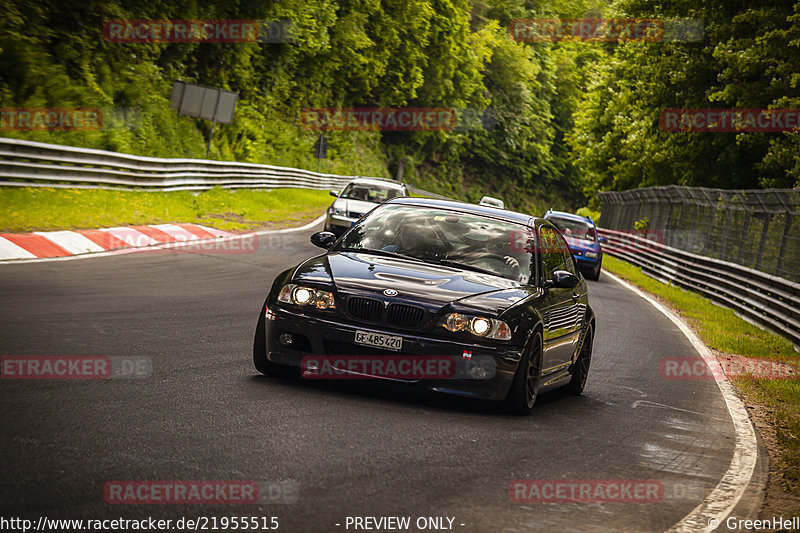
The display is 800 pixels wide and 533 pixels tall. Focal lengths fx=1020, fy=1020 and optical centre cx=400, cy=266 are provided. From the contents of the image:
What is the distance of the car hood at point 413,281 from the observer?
6914mm

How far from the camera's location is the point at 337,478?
195 inches

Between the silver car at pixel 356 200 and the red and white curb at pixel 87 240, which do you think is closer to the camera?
the red and white curb at pixel 87 240

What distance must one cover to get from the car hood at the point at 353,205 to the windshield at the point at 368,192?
25 cm

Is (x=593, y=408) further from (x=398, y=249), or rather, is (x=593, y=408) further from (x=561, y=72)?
(x=561, y=72)

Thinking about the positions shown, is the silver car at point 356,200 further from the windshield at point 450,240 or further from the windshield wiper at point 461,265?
the windshield wiper at point 461,265

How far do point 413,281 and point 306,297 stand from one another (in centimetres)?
75

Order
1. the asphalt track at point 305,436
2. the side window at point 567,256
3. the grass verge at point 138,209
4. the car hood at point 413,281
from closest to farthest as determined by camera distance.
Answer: the asphalt track at point 305,436, the car hood at point 413,281, the side window at point 567,256, the grass verge at point 138,209

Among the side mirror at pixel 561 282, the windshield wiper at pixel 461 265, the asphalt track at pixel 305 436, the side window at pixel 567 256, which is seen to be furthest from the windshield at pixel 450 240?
the asphalt track at pixel 305 436

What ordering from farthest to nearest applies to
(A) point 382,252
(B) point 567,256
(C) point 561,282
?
(B) point 567,256 < (C) point 561,282 < (A) point 382,252

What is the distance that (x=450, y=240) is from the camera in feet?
26.4

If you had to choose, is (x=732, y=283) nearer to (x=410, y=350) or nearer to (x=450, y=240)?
(x=450, y=240)

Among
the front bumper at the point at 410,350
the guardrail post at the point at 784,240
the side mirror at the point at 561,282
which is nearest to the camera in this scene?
the front bumper at the point at 410,350

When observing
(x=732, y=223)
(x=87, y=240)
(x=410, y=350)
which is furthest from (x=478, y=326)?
(x=732, y=223)

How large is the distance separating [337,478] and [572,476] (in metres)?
1.49
